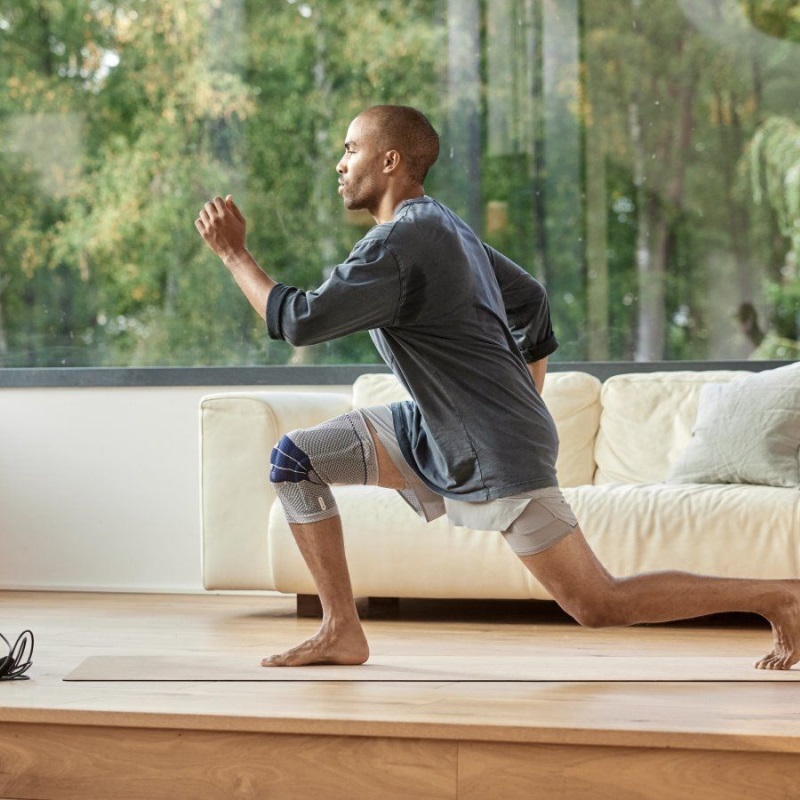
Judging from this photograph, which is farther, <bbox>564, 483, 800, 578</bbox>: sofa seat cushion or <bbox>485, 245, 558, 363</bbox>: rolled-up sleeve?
<bbox>564, 483, 800, 578</bbox>: sofa seat cushion

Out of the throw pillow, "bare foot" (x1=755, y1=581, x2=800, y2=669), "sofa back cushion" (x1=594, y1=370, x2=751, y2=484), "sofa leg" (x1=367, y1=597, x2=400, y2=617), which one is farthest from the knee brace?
"sofa back cushion" (x1=594, y1=370, x2=751, y2=484)

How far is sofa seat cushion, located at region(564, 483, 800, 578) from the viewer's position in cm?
338

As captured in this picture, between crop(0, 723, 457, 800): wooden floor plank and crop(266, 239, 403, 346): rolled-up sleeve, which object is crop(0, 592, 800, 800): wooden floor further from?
crop(266, 239, 403, 346): rolled-up sleeve

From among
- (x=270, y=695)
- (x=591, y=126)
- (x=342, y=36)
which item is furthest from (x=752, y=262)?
(x=270, y=695)

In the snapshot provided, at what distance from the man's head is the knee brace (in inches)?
18.6

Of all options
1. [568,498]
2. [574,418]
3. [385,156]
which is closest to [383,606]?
[568,498]

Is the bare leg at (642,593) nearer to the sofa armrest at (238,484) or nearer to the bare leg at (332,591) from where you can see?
the bare leg at (332,591)

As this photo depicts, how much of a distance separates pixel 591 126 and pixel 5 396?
2.38 metres

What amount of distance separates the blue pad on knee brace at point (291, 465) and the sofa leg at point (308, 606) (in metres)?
1.31

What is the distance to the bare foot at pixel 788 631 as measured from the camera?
255 cm

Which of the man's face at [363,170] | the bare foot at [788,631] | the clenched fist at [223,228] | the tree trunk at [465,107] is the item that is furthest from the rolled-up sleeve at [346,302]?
the tree trunk at [465,107]

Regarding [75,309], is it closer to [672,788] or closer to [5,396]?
[5,396]

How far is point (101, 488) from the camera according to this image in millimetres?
4750

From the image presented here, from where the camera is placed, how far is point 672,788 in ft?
6.41
